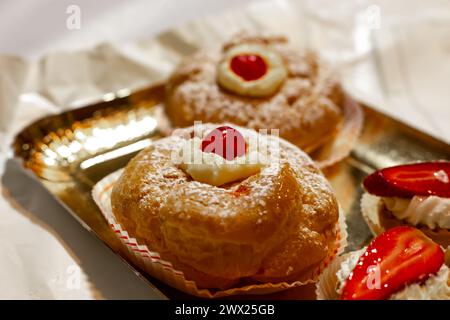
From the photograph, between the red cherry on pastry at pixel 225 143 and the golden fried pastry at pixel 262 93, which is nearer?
the red cherry on pastry at pixel 225 143

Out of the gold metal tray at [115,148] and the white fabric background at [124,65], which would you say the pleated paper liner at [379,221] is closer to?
the gold metal tray at [115,148]

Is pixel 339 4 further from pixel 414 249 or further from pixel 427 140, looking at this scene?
pixel 414 249

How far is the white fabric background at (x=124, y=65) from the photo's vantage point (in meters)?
1.78

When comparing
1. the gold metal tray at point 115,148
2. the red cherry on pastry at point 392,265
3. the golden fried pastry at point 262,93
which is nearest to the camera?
the red cherry on pastry at point 392,265

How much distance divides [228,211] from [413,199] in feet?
2.07

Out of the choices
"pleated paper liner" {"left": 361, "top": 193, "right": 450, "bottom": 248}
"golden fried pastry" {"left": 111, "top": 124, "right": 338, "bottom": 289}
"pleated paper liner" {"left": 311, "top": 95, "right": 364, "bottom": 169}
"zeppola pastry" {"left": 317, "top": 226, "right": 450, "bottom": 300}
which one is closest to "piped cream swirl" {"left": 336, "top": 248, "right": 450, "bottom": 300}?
"zeppola pastry" {"left": 317, "top": 226, "right": 450, "bottom": 300}

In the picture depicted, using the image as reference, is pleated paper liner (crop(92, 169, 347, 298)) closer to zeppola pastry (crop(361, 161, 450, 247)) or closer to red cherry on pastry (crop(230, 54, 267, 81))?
zeppola pastry (crop(361, 161, 450, 247))

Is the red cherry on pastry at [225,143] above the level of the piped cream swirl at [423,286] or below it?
above

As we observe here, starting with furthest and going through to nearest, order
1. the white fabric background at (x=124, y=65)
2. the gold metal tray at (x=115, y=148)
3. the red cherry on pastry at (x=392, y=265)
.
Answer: the gold metal tray at (x=115, y=148) → the white fabric background at (x=124, y=65) → the red cherry on pastry at (x=392, y=265)

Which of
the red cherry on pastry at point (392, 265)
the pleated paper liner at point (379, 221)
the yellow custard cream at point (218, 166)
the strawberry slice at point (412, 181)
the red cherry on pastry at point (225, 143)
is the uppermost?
the red cherry on pastry at point (225, 143)

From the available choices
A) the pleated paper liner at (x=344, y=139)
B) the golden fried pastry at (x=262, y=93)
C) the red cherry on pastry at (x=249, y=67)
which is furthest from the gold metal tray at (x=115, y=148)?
the red cherry on pastry at (x=249, y=67)

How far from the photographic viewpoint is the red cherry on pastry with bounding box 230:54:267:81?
2311mm

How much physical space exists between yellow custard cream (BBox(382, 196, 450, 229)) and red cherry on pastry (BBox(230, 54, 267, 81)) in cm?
78

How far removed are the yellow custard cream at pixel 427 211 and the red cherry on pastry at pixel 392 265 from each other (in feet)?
0.76
